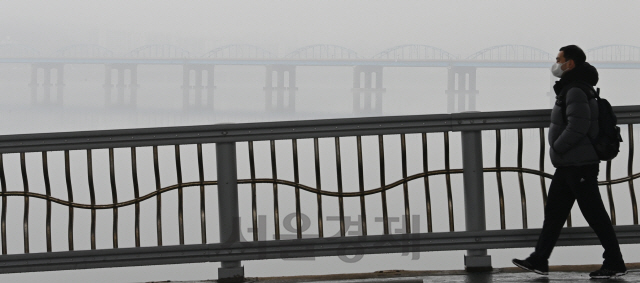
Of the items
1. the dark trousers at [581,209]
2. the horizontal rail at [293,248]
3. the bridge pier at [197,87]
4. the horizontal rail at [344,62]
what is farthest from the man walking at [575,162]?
the bridge pier at [197,87]

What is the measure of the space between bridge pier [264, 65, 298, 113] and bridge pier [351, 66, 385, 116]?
6.95m

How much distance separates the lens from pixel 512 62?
253 feet

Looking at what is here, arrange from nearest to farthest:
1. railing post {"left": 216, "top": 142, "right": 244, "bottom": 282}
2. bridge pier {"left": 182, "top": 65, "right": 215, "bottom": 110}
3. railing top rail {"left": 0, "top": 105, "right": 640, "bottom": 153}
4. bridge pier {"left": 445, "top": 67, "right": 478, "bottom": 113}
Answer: railing top rail {"left": 0, "top": 105, "right": 640, "bottom": 153}
railing post {"left": 216, "top": 142, "right": 244, "bottom": 282}
bridge pier {"left": 445, "top": 67, "right": 478, "bottom": 113}
bridge pier {"left": 182, "top": 65, "right": 215, "bottom": 110}

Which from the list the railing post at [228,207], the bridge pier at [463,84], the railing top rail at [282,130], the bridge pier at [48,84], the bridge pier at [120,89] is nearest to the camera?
the railing top rail at [282,130]

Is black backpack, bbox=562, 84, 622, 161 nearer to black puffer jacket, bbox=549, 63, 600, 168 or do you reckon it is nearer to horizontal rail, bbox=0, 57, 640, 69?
black puffer jacket, bbox=549, 63, 600, 168

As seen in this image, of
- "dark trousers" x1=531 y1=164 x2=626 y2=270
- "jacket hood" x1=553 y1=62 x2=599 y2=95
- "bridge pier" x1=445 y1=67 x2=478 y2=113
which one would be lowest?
"dark trousers" x1=531 y1=164 x2=626 y2=270

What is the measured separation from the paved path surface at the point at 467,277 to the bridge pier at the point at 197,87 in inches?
3277

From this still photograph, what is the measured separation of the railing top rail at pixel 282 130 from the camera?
16.8 ft

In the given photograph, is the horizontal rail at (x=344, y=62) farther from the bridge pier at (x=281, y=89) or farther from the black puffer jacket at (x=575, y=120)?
the black puffer jacket at (x=575, y=120)

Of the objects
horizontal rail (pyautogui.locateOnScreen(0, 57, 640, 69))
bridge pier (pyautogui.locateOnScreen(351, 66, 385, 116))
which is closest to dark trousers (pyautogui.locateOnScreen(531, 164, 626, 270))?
horizontal rail (pyautogui.locateOnScreen(0, 57, 640, 69))

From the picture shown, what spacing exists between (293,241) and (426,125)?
1190 mm

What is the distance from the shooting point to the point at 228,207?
17.3 feet

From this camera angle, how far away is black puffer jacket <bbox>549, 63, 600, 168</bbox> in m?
4.71

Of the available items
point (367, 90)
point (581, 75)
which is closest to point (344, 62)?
point (367, 90)
